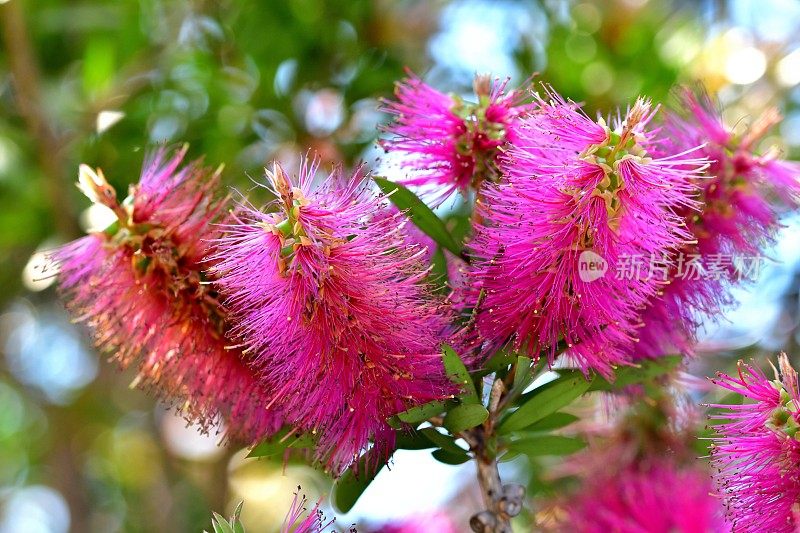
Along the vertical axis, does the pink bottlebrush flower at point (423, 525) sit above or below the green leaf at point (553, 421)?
below

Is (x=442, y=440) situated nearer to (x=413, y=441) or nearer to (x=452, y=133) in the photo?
(x=413, y=441)

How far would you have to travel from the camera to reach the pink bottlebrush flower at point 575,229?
90 centimetres

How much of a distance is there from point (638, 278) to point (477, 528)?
329 mm

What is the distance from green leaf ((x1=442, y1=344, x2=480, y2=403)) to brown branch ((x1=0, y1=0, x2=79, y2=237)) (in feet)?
4.00

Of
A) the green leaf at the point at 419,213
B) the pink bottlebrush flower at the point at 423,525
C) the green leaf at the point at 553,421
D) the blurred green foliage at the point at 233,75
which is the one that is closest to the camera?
the green leaf at the point at 419,213

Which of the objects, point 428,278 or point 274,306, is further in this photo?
point 428,278

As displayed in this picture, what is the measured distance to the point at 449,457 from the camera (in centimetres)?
109

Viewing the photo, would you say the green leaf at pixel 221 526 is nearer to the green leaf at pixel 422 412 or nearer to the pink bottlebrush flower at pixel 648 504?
the green leaf at pixel 422 412

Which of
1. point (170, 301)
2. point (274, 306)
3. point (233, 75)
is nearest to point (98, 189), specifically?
point (170, 301)

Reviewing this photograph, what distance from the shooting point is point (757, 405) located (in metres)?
0.94

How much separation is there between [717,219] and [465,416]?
39 centimetres

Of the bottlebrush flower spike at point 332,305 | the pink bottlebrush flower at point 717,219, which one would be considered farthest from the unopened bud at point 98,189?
the pink bottlebrush flower at point 717,219

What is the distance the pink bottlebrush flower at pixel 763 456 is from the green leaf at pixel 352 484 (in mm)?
372

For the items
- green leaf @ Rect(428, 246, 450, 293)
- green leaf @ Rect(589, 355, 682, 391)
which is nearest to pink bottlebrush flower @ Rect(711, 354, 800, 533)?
green leaf @ Rect(589, 355, 682, 391)
